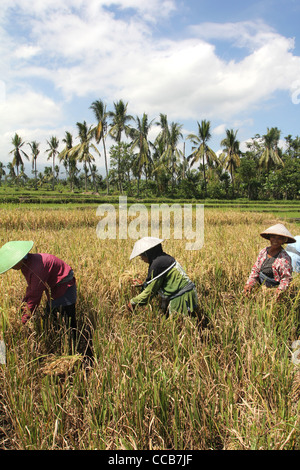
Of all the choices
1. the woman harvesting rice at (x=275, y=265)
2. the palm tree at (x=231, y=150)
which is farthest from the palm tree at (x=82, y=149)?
the woman harvesting rice at (x=275, y=265)

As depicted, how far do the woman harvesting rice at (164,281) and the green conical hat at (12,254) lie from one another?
0.76 metres

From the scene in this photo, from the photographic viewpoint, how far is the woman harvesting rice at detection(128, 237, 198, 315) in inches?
83.5

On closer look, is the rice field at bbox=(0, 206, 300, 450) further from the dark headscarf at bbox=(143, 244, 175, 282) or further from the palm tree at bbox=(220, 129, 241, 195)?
the palm tree at bbox=(220, 129, 241, 195)

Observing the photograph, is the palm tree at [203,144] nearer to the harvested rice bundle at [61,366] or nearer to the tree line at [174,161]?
the tree line at [174,161]

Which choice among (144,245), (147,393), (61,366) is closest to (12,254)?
(61,366)

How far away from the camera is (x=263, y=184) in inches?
1065

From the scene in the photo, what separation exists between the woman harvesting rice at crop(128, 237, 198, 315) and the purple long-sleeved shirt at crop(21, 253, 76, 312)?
551 mm

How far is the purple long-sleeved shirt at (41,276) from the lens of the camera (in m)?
1.86

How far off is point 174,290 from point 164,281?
108mm

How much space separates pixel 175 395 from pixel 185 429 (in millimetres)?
197

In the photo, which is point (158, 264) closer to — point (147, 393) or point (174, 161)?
point (147, 393)

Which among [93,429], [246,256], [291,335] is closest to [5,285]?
[93,429]

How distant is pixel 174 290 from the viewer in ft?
7.12
